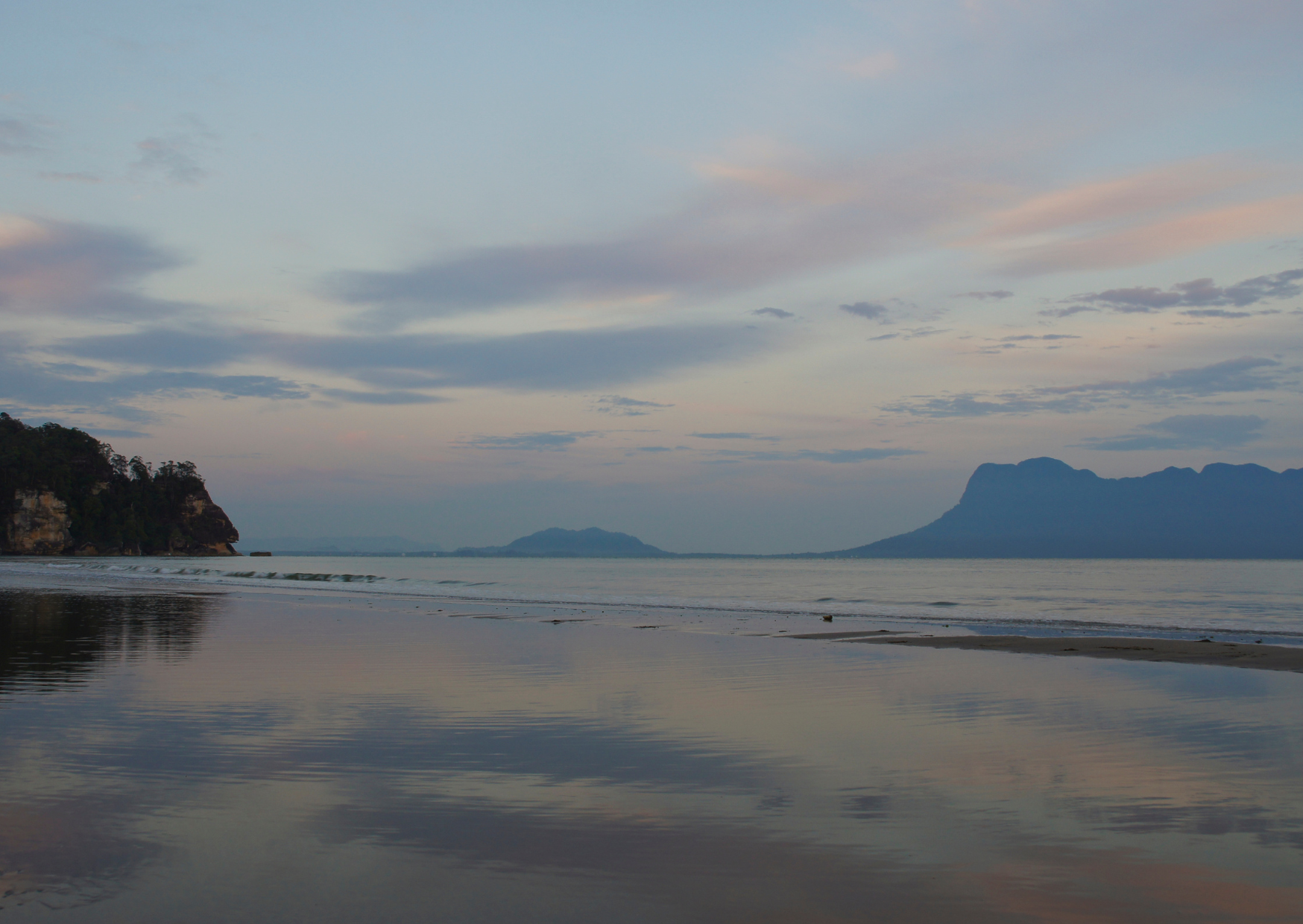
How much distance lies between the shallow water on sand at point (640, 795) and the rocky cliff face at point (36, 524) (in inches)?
6932

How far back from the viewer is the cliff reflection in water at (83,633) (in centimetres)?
1365

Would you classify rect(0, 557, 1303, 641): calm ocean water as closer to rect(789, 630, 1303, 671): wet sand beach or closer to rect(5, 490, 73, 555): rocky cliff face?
rect(789, 630, 1303, 671): wet sand beach

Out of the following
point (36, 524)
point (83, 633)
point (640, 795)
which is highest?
point (36, 524)

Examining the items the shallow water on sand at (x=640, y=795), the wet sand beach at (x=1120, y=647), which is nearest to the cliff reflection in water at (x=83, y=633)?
the shallow water on sand at (x=640, y=795)

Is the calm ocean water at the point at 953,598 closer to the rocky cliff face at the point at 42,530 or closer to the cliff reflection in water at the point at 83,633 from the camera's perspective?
the cliff reflection in water at the point at 83,633

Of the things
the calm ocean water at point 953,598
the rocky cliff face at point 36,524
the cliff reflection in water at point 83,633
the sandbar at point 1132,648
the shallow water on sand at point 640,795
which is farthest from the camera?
the rocky cliff face at point 36,524

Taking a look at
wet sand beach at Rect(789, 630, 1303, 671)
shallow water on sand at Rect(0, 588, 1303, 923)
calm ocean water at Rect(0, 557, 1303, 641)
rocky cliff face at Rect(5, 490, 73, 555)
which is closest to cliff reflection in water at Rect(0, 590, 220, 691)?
shallow water on sand at Rect(0, 588, 1303, 923)

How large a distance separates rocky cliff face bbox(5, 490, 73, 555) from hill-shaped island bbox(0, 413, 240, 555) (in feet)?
0.45

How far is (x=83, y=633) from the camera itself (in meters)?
19.6

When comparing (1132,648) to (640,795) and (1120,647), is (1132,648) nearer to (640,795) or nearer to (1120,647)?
(1120,647)

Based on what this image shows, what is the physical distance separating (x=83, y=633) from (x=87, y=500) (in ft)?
591

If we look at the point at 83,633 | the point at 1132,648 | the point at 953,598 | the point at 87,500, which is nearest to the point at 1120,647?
the point at 1132,648

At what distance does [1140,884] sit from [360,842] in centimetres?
472

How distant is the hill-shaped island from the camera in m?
156
